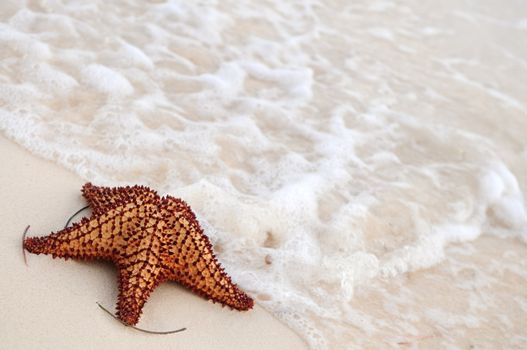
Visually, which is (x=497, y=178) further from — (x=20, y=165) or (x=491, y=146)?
(x=20, y=165)

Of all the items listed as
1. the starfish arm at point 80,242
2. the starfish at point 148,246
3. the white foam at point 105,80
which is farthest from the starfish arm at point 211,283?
the white foam at point 105,80

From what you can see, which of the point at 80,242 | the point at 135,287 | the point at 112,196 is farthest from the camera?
the point at 112,196

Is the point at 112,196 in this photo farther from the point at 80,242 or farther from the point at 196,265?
the point at 196,265

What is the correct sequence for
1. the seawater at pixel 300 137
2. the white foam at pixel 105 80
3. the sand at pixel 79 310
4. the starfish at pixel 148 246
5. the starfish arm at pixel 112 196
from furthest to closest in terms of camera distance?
the white foam at pixel 105 80 < the seawater at pixel 300 137 < the starfish arm at pixel 112 196 < the starfish at pixel 148 246 < the sand at pixel 79 310

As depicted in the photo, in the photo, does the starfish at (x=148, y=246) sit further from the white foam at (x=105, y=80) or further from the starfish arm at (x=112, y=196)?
the white foam at (x=105, y=80)

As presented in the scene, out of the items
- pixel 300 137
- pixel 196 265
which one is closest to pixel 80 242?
pixel 196 265

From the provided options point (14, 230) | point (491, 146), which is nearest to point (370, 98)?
point (491, 146)
